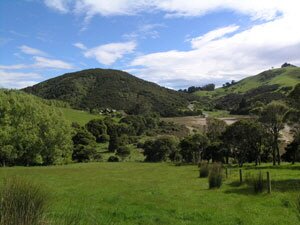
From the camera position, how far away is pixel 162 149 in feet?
292

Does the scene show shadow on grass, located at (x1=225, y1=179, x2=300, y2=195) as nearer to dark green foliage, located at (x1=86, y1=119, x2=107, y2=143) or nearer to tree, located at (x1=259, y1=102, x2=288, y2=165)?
tree, located at (x1=259, y1=102, x2=288, y2=165)

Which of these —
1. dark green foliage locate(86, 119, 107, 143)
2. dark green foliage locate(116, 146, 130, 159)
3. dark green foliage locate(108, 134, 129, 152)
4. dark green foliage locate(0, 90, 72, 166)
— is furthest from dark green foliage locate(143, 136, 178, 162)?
dark green foliage locate(86, 119, 107, 143)

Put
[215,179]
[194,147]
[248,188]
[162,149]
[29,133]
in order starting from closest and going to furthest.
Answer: [248,188] → [215,179] → [29,133] → [194,147] → [162,149]

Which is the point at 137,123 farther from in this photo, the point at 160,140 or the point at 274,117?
the point at 274,117

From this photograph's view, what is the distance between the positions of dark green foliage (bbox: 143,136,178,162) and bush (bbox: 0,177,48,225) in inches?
3251

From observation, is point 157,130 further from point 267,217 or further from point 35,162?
point 267,217

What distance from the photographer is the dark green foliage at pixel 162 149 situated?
291 feet

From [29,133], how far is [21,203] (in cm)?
6611

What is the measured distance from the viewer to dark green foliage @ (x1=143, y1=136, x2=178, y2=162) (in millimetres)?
88762

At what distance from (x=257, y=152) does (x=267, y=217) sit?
49.3m

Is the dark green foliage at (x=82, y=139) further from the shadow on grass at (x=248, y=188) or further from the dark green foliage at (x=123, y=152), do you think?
the shadow on grass at (x=248, y=188)

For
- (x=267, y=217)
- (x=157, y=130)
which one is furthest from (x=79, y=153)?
(x=267, y=217)

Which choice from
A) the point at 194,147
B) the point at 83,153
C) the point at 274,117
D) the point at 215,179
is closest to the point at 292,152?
the point at 274,117

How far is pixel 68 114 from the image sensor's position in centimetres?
14788
